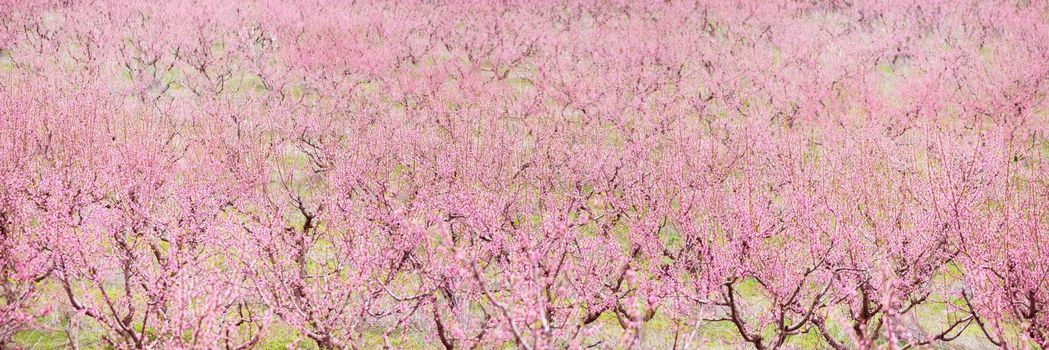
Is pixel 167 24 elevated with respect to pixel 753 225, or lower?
elevated

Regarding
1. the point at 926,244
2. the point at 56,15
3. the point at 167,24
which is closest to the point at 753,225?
the point at 926,244

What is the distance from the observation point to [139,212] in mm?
5914

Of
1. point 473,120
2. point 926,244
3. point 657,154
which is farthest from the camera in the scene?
point 473,120

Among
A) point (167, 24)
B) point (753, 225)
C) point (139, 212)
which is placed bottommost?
point (753, 225)

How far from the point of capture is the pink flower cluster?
185 inches

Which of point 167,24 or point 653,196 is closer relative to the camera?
point 653,196

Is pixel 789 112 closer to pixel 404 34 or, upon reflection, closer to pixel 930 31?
pixel 930 31

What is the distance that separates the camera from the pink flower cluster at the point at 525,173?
15.4 ft

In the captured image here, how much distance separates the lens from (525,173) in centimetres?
805

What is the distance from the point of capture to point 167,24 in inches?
569

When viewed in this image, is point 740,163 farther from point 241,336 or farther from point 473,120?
point 241,336

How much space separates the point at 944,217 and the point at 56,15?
17012mm

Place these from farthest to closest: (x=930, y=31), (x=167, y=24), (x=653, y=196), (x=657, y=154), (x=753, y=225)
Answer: (x=930, y=31) → (x=167, y=24) → (x=657, y=154) → (x=653, y=196) → (x=753, y=225)

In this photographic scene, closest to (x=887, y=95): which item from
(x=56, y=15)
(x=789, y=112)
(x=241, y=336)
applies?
(x=789, y=112)
